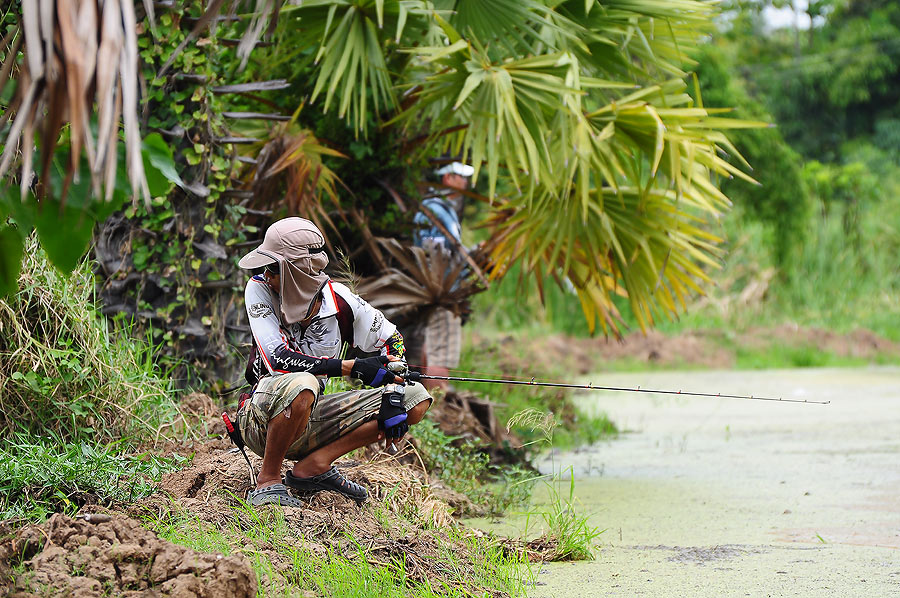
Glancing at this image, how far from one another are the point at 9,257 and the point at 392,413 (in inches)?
73.3

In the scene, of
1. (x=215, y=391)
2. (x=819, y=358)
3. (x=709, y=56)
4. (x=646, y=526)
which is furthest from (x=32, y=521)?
(x=709, y=56)

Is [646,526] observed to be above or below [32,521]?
below

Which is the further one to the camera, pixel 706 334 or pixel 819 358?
pixel 706 334

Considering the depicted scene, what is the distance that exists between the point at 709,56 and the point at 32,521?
1315 centimetres

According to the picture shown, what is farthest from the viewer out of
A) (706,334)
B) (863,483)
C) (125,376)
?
(706,334)

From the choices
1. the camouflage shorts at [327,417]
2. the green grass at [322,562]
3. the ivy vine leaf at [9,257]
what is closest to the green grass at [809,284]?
the camouflage shorts at [327,417]

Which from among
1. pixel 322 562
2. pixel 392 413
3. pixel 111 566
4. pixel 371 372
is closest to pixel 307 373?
pixel 371 372

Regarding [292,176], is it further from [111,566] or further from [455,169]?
[111,566]

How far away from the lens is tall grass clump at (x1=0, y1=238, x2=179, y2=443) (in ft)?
13.6

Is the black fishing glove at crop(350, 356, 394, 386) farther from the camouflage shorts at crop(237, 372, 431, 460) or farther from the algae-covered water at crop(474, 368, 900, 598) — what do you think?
the algae-covered water at crop(474, 368, 900, 598)

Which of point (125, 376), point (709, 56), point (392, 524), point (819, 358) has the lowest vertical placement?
point (819, 358)

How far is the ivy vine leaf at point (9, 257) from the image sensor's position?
211cm

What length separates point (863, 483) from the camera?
5.52 m

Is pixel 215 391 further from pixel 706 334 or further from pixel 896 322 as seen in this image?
pixel 896 322
